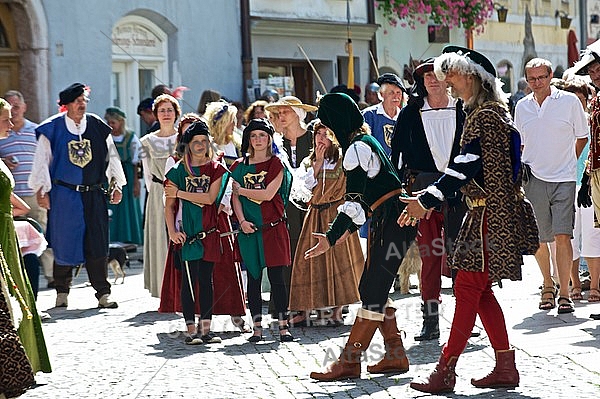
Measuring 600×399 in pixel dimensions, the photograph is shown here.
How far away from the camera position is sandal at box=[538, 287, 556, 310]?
36.3 feet

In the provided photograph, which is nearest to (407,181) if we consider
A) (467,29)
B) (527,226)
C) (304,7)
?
(527,226)

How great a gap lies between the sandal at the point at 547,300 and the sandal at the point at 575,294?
1.75ft

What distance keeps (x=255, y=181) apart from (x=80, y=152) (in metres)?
2.64

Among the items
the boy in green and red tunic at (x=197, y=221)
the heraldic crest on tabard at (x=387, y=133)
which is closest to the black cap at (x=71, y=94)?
the boy in green and red tunic at (x=197, y=221)

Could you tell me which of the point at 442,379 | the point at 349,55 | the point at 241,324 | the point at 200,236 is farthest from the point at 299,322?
the point at 349,55

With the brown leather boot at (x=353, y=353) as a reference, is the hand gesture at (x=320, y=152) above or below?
above

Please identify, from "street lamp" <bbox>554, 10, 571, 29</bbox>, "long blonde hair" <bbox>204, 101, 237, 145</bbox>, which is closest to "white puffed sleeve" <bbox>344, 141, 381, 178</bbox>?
"long blonde hair" <bbox>204, 101, 237, 145</bbox>

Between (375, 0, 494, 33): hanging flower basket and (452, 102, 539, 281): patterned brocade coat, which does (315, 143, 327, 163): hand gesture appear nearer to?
(452, 102, 539, 281): patterned brocade coat

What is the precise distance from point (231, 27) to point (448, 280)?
10.7 metres

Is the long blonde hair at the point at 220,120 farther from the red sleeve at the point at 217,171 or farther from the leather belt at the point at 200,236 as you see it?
the leather belt at the point at 200,236

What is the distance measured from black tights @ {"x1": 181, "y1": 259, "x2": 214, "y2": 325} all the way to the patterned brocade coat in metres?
3.01

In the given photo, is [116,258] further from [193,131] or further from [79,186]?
[193,131]

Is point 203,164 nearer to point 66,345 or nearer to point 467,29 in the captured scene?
point 66,345

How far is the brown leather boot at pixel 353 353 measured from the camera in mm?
8258
